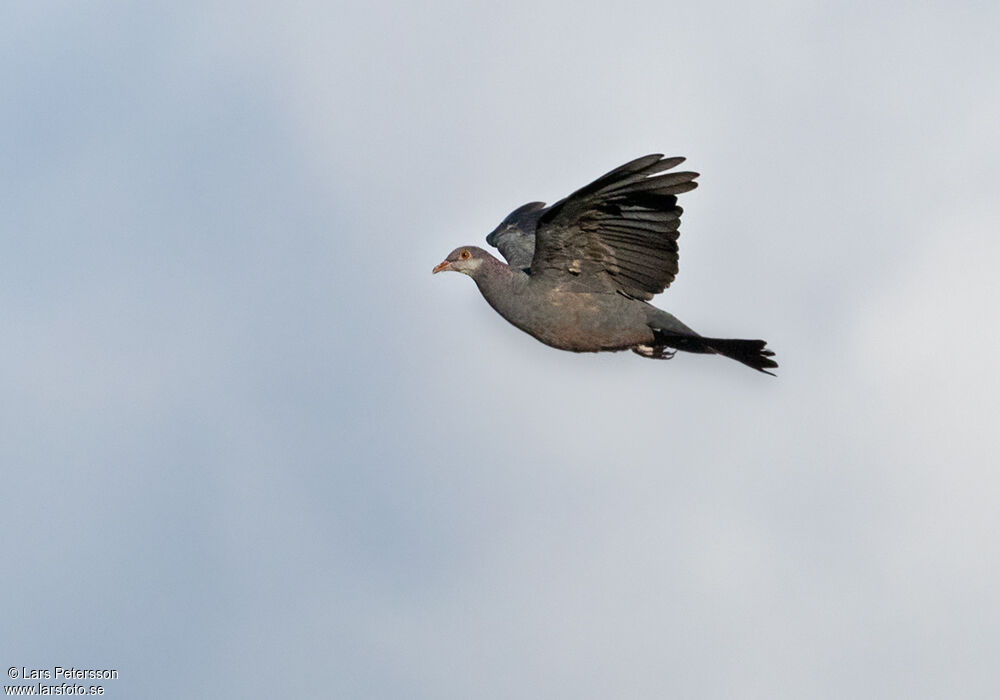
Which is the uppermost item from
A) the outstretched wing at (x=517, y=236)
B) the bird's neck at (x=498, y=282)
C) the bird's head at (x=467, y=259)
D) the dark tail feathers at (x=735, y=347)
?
the outstretched wing at (x=517, y=236)

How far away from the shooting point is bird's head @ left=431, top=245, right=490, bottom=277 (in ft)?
50.4

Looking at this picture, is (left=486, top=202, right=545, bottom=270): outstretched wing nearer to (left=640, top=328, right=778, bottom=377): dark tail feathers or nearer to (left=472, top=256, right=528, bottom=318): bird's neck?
(left=472, top=256, right=528, bottom=318): bird's neck

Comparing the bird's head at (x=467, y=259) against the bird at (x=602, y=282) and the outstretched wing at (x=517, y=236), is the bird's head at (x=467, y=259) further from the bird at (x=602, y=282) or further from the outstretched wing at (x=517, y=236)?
the outstretched wing at (x=517, y=236)

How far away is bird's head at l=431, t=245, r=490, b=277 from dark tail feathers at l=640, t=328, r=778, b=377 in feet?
6.71

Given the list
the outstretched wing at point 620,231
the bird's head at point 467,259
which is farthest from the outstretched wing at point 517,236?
the outstretched wing at point 620,231

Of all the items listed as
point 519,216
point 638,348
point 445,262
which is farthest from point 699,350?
point 519,216

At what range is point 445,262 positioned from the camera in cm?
1573

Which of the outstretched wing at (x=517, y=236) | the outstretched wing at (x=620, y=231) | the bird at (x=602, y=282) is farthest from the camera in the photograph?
the outstretched wing at (x=517, y=236)

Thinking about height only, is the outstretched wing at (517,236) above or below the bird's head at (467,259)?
above

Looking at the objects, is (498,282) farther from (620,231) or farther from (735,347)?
(735,347)

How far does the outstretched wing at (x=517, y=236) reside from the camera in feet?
57.5

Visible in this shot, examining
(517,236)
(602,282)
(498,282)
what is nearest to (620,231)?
(602,282)

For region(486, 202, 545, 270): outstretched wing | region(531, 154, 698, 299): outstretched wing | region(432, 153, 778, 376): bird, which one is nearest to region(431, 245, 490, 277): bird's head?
region(432, 153, 778, 376): bird

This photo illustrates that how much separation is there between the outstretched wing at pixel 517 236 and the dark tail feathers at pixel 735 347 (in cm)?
280
